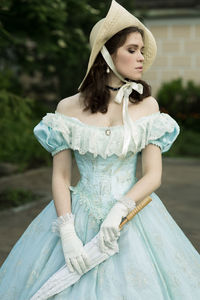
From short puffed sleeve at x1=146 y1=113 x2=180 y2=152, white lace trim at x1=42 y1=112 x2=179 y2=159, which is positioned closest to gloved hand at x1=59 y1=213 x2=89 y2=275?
white lace trim at x1=42 y1=112 x2=179 y2=159

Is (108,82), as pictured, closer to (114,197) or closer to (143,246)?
(114,197)

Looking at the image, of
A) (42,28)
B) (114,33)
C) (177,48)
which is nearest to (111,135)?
(114,33)

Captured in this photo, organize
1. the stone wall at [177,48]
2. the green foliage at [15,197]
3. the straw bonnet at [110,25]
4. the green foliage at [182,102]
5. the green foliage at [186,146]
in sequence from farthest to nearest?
the stone wall at [177,48], the green foliage at [182,102], the green foliage at [186,146], the green foliage at [15,197], the straw bonnet at [110,25]

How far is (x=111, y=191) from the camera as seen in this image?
2943 mm

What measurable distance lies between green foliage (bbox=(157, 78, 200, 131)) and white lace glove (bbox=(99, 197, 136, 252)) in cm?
1017

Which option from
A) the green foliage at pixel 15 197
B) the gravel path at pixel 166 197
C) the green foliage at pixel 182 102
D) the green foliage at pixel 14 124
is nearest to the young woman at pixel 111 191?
the gravel path at pixel 166 197

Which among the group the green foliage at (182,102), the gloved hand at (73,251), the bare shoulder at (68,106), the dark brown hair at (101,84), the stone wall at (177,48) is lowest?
the green foliage at (182,102)

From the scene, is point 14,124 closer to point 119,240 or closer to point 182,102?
point 119,240

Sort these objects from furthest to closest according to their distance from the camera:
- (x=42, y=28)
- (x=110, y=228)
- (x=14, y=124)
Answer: (x=42, y=28) → (x=14, y=124) → (x=110, y=228)

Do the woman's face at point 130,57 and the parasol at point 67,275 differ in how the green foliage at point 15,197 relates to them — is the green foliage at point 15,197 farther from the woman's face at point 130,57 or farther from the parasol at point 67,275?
the woman's face at point 130,57

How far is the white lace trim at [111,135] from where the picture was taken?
2.85m

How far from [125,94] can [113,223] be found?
735 millimetres

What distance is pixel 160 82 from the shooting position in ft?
44.2

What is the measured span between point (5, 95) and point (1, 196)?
156 centimetres
